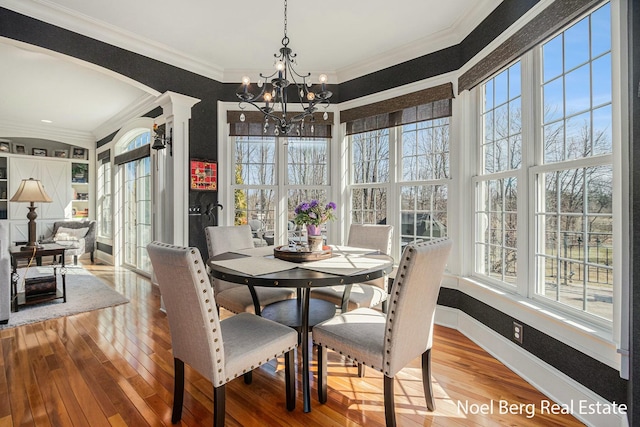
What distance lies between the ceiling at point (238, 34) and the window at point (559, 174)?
33.0 inches

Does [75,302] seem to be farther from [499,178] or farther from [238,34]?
[499,178]

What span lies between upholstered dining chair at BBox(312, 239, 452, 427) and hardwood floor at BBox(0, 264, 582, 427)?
0.61 ft

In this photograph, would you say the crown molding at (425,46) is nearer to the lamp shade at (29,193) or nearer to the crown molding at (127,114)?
the crown molding at (127,114)

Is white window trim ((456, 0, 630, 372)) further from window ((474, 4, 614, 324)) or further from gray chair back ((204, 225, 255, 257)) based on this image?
gray chair back ((204, 225, 255, 257))

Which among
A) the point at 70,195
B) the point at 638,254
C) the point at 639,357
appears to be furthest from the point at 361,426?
the point at 70,195

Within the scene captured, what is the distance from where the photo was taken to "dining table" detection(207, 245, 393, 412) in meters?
1.69

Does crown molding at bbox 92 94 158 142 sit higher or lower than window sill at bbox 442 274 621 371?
higher

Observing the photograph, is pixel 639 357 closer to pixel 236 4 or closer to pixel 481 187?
pixel 481 187

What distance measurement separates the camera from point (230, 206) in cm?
404

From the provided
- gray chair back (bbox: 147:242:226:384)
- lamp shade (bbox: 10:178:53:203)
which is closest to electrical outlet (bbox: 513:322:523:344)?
gray chair back (bbox: 147:242:226:384)

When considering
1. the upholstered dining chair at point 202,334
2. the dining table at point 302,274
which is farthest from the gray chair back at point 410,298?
the upholstered dining chair at point 202,334

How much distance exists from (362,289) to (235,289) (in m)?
1.06

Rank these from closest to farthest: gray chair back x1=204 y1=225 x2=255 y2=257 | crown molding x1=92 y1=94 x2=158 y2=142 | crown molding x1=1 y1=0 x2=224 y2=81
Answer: crown molding x1=1 y1=0 x2=224 y2=81
gray chair back x1=204 y1=225 x2=255 y2=257
crown molding x1=92 y1=94 x2=158 y2=142

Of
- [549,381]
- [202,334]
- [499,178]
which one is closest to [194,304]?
[202,334]
